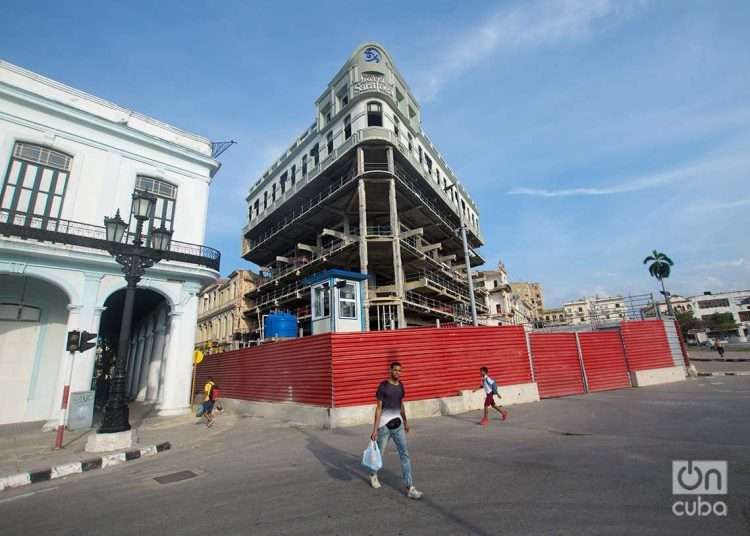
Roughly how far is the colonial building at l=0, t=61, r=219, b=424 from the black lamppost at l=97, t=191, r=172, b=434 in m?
3.01

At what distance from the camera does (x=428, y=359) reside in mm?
11789

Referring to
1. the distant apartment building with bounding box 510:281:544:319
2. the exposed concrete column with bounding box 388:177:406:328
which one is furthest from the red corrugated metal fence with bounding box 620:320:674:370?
the distant apartment building with bounding box 510:281:544:319

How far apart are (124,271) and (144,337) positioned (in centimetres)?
1609

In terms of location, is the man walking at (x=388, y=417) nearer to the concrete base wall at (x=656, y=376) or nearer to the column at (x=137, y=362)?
the concrete base wall at (x=656, y=376)

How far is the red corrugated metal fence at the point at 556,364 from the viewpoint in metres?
14.1

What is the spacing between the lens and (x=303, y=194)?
114 ft

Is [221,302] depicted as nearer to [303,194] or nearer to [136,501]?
[303,194]

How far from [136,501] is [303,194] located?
31.9 m

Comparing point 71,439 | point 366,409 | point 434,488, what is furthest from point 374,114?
point 434,488

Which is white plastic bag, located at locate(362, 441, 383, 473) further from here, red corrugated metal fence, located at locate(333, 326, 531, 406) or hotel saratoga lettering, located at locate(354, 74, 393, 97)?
hotel saratoga lettering, located at locate(354, 74, 393, 97)

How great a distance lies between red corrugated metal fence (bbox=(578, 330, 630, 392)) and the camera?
15586 millimetres

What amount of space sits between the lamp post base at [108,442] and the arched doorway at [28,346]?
661 cm

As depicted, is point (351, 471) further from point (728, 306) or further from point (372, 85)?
point (728, 306)

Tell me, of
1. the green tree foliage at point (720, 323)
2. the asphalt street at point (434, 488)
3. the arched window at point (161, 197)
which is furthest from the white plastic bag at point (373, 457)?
the green tree foliage at point (720, 323)
